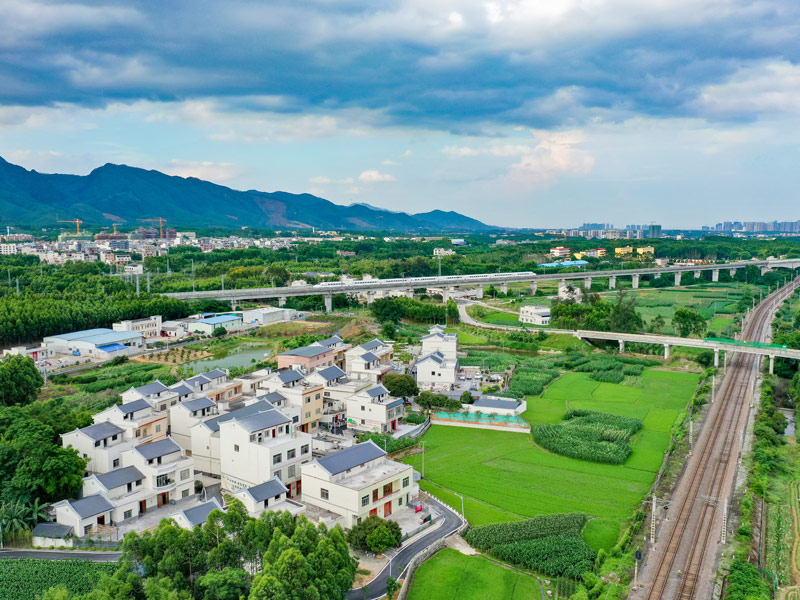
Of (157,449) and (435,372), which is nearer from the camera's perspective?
(157,449)

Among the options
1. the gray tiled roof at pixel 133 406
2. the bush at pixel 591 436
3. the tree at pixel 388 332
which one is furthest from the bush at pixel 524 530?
the tree at pixel 388 332

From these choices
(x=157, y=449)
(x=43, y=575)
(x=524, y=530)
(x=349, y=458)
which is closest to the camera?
(x=43, y=575)

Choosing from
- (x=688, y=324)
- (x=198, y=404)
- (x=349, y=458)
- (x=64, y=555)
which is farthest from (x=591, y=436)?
(x=688, y=324)

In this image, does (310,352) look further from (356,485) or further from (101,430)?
(356,485)

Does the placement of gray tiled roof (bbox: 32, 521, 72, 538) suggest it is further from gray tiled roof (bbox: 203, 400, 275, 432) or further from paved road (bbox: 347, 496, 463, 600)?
paved road (bbox: 347, 496, 463, 600)

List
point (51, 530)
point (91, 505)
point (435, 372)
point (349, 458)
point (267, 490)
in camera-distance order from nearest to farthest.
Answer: point (51, 530)
point (91, 505)
point (267, 490)
point (349, 458)
point (435, 372)

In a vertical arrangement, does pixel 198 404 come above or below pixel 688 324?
below

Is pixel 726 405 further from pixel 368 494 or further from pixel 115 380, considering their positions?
pixel 115 380
